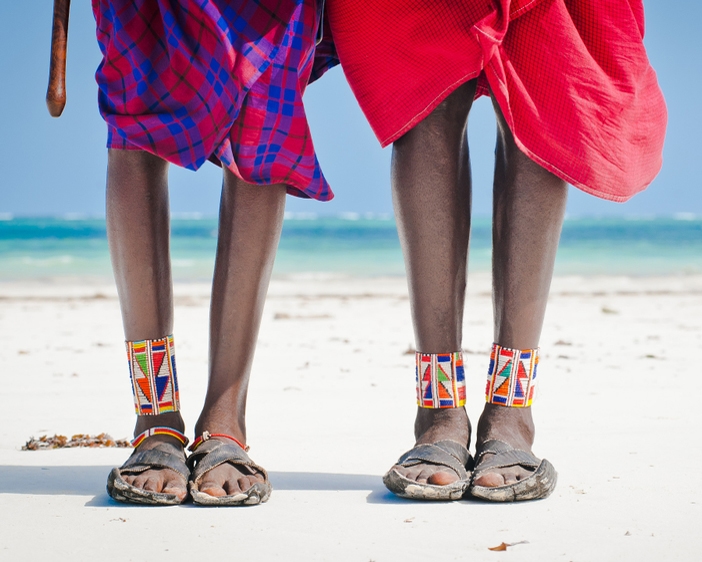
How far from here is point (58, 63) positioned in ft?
4.56

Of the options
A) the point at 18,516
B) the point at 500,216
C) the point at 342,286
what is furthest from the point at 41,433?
the point at 342,286

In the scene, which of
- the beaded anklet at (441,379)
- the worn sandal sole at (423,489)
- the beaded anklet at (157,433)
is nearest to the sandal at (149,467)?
the beaded anklet at (157,433)

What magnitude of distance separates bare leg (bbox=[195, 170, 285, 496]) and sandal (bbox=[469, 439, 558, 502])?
1.43ft

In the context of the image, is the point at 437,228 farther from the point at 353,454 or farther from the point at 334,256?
the point at 334,256

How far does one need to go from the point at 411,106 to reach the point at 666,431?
0.99m

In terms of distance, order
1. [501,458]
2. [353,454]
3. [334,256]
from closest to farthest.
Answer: [501,458] < [353,454] < [334,256]

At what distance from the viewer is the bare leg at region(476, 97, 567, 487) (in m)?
1.40

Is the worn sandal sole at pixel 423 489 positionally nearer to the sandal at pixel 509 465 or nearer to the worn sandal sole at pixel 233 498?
the sandal at pixel 509 465

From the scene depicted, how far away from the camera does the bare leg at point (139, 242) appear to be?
1387 millimetres

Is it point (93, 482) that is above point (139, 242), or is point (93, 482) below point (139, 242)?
below

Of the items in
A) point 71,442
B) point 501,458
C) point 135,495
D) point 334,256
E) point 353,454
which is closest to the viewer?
point 135,495

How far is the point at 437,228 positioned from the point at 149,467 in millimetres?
649

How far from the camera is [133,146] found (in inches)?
53.6

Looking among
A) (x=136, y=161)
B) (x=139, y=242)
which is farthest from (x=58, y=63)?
(x=139, y=242)
